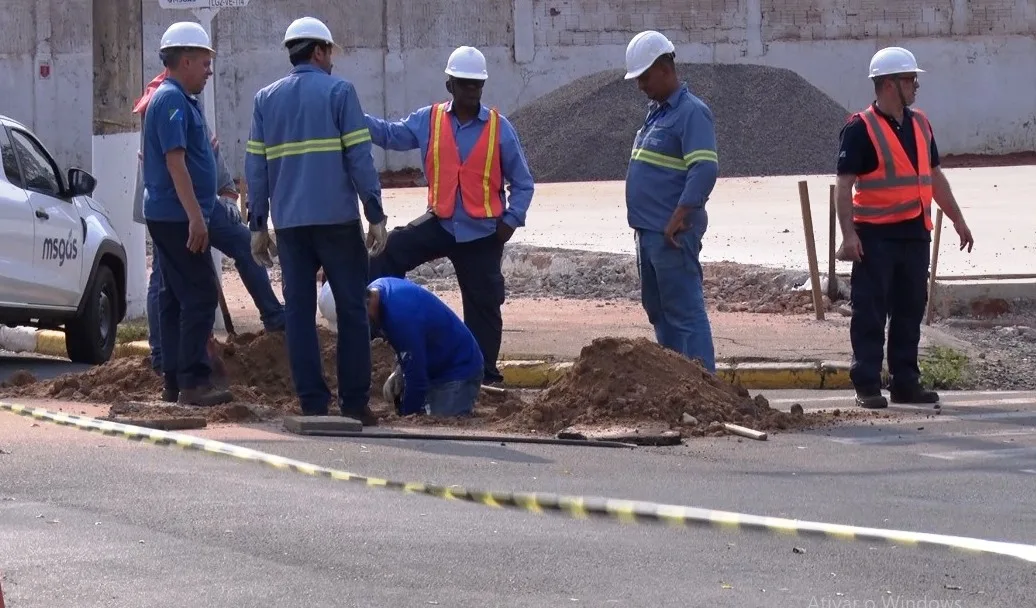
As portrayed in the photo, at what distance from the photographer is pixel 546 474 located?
737cm

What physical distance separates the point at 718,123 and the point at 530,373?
2604 centimetres

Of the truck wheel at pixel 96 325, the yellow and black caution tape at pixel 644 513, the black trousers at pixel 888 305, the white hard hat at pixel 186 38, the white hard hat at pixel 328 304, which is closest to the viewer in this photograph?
the yellow and black caution tape at pixel 644 513

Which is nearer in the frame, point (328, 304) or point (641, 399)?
point (641, 399)

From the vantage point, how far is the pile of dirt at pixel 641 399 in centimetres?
879

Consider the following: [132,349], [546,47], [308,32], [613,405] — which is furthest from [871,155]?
[546,47]

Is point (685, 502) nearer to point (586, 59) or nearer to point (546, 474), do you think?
point (546, 474)

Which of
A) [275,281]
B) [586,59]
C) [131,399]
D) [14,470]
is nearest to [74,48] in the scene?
[586,59]

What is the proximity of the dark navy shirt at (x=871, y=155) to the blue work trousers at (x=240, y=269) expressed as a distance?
347 cm

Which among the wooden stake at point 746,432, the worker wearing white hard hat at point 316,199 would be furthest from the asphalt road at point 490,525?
the worker wearing white hard hat at point 316,199

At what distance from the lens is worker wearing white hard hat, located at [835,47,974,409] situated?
31.6 ft

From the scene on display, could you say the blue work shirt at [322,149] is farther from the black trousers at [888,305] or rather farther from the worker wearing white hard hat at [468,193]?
the black trousers at [888,305]

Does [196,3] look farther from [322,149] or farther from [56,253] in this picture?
[322,149]

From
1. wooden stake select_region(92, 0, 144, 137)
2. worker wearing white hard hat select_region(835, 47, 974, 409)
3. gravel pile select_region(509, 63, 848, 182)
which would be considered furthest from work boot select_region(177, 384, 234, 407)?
gravel pile select_region(509, 63, 848, 182)

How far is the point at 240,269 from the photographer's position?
10234 mm
